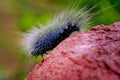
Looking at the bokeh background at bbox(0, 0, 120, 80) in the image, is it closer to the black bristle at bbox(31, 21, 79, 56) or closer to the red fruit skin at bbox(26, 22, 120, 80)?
the black bristle at bbox(31, 21, 79, 56)

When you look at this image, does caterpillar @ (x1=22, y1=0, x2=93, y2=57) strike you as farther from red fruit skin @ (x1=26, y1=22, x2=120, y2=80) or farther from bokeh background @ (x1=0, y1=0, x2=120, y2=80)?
red fruit skin @ (x1=26, y1=22, x2=120, y2=80)

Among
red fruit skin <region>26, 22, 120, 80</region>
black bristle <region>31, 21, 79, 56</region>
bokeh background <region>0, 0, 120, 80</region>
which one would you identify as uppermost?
bokeh background <region>0, 0, 120, 80</region>

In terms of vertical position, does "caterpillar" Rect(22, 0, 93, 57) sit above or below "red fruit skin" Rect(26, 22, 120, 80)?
above

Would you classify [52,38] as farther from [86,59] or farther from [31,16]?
[31,16]

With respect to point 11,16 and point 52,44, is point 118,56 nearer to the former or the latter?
point 52,44

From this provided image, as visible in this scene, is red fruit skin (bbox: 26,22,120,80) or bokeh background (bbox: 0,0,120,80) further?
bokeh background (bbox: 0,0,120,80)

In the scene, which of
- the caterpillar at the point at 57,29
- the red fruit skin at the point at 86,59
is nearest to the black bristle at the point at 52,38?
the caterpillar at the point at 57,29

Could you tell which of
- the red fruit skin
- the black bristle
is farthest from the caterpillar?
the red fruit skin
